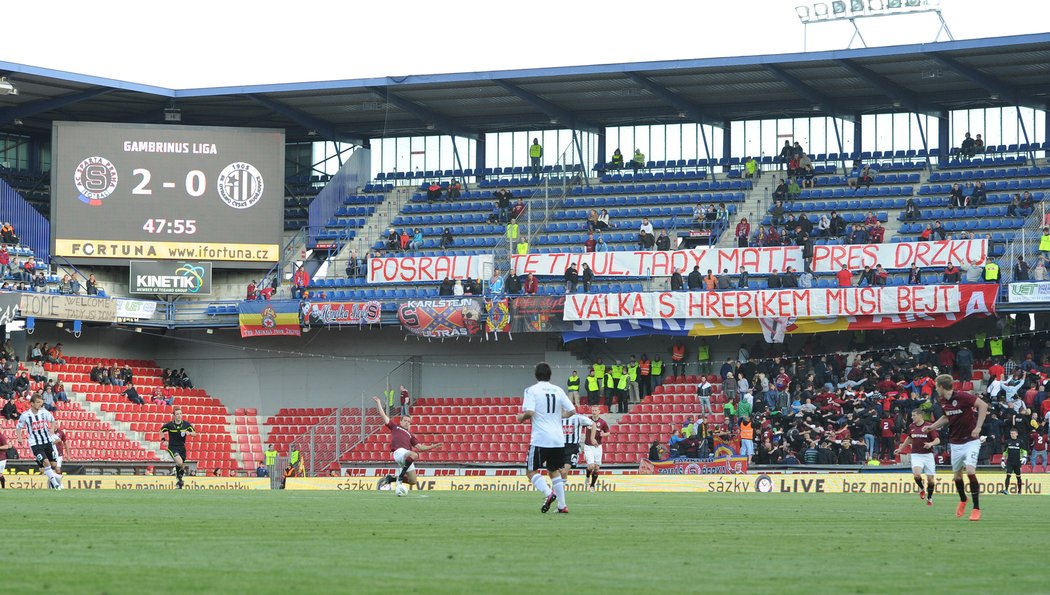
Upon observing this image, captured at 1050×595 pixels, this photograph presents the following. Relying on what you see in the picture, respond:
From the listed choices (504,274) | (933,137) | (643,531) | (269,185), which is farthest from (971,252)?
(643,531)

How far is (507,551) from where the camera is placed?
39.8ft

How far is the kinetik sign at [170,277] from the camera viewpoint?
53.3m

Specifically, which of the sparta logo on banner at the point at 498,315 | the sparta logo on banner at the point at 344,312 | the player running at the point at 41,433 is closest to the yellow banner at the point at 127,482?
Result: the player running at the point at 41,433

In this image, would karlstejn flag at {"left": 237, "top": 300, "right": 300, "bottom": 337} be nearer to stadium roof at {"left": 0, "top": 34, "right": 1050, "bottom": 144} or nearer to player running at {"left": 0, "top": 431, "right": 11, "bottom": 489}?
stadium roof at {"left": 0, "top": 34, "right": 1050, "bottom": 144}

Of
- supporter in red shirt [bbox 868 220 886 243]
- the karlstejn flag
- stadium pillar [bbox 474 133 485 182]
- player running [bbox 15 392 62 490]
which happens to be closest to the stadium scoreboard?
the karlstejn flag

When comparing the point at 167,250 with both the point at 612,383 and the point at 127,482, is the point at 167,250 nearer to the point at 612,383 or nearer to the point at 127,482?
the point at 127,482

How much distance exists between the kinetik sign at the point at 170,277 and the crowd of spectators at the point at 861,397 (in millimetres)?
19160

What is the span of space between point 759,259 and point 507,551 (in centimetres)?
3639

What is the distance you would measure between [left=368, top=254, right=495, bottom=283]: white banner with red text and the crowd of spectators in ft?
30.2

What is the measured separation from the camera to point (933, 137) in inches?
2101

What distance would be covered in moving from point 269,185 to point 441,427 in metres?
12.0

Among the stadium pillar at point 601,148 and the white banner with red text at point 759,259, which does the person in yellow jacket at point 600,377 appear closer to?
the white banner with red text at point 759,259

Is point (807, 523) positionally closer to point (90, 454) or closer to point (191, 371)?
point (90, 454)

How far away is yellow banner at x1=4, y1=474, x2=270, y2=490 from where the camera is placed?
1480 inches
